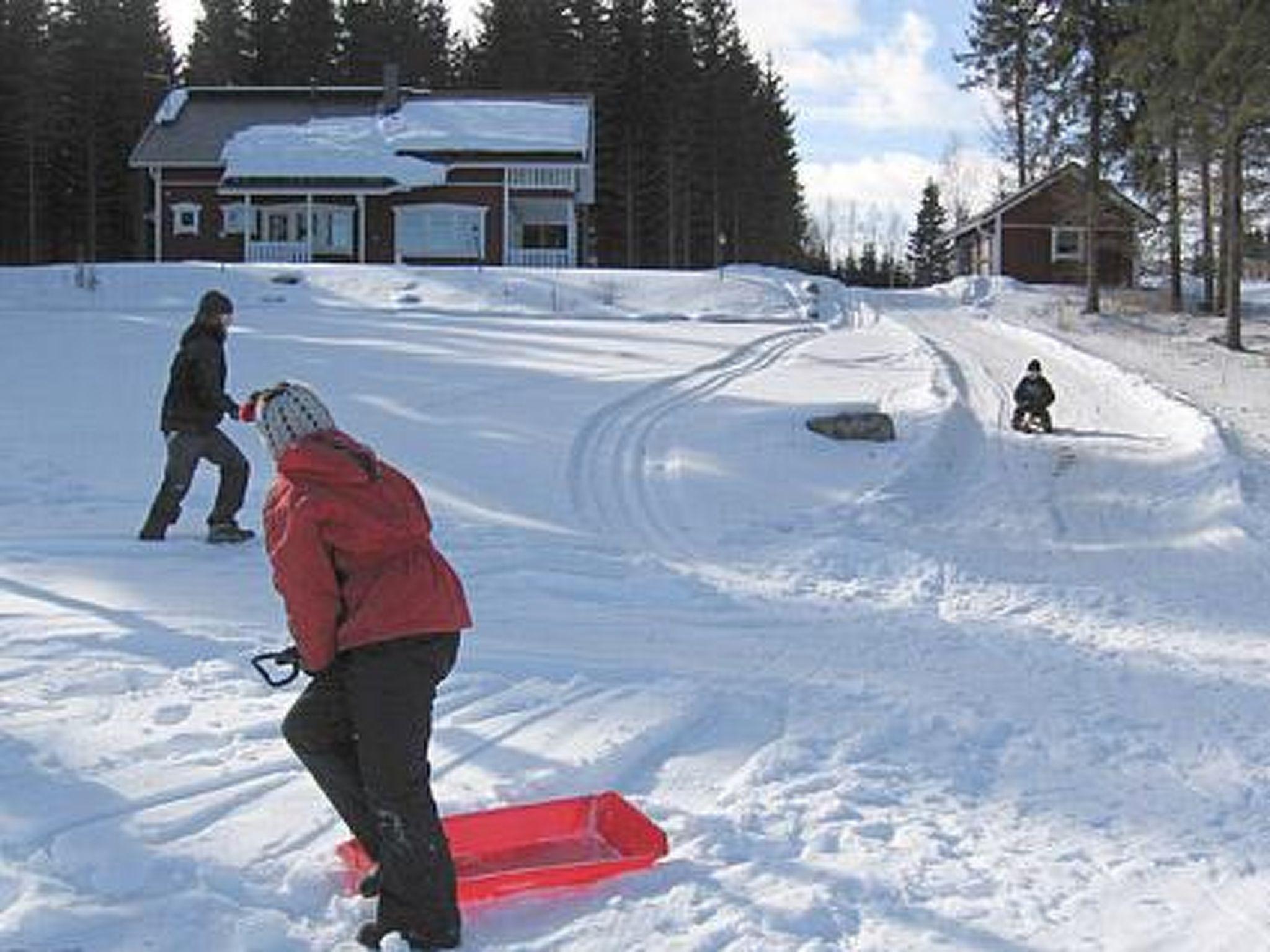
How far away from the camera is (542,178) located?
43031 millimetres

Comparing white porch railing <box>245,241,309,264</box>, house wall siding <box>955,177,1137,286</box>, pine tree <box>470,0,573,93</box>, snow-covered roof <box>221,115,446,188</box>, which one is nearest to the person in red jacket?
snow-covered roof <box>221,115,446,188</box>

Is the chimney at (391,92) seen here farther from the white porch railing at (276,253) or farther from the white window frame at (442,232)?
the white porch railing at (276,253)

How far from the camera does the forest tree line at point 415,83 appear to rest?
174 ft

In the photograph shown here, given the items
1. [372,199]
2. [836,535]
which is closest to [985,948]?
[836,535]

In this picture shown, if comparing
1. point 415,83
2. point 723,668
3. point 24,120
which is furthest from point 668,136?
point 723,668

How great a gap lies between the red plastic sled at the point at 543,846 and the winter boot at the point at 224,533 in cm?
547

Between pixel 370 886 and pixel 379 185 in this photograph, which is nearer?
pixel 370 886

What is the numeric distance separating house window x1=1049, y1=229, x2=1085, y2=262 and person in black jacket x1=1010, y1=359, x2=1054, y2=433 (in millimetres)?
37003

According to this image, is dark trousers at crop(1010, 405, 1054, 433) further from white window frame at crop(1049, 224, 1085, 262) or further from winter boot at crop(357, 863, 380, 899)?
white window frame at crop(1049, 224, 1085, 262)

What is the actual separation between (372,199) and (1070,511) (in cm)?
3387

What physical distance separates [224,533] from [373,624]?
647 cm

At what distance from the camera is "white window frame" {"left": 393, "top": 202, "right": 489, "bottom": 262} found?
42.7 meters

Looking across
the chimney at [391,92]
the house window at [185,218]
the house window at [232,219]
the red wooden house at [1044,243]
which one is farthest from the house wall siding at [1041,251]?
the house window at [185,218]

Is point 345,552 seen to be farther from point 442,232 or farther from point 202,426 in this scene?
point 442,232
